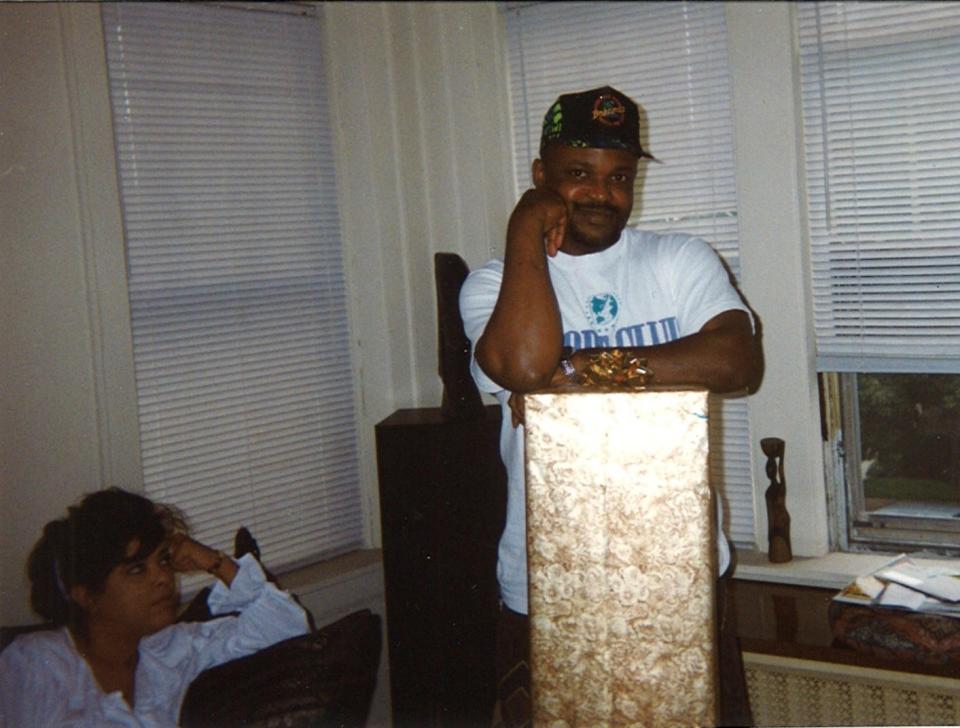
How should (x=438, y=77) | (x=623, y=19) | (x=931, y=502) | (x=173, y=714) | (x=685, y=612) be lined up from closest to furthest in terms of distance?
(x=685, y=612) < (x=173, y=714) < (x=931, y=502) < (x=623, y=19) < (x=438, y=77)

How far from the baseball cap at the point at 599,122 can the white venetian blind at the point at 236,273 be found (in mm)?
1468

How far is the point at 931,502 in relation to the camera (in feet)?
8.16

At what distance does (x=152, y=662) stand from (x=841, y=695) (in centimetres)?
166

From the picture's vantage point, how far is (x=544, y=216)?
4.20 feet

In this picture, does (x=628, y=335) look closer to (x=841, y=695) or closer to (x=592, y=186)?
(x=592, y=186)

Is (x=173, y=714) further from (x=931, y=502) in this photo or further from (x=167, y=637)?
(x=931, y=502)

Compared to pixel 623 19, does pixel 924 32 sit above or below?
below

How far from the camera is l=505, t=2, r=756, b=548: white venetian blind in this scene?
2578 millimetres

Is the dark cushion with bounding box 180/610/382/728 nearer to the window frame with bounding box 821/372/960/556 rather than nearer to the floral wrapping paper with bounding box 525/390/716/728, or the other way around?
the floral wrapping paper with bounding box 525/390/716/728

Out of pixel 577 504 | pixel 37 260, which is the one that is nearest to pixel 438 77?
pixel 37 260

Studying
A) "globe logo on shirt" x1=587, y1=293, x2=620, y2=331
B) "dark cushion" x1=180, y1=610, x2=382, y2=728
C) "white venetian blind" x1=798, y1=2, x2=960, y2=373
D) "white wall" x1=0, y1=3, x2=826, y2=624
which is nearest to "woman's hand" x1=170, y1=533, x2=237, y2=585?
"dark cushion" x1=180, y1=610, x2=382, y2=728

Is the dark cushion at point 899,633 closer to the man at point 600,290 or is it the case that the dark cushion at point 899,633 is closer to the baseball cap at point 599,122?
the man at point 600,290

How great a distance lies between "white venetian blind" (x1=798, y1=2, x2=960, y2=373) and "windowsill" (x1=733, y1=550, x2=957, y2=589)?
0.55m

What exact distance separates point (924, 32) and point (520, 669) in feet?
6.22
